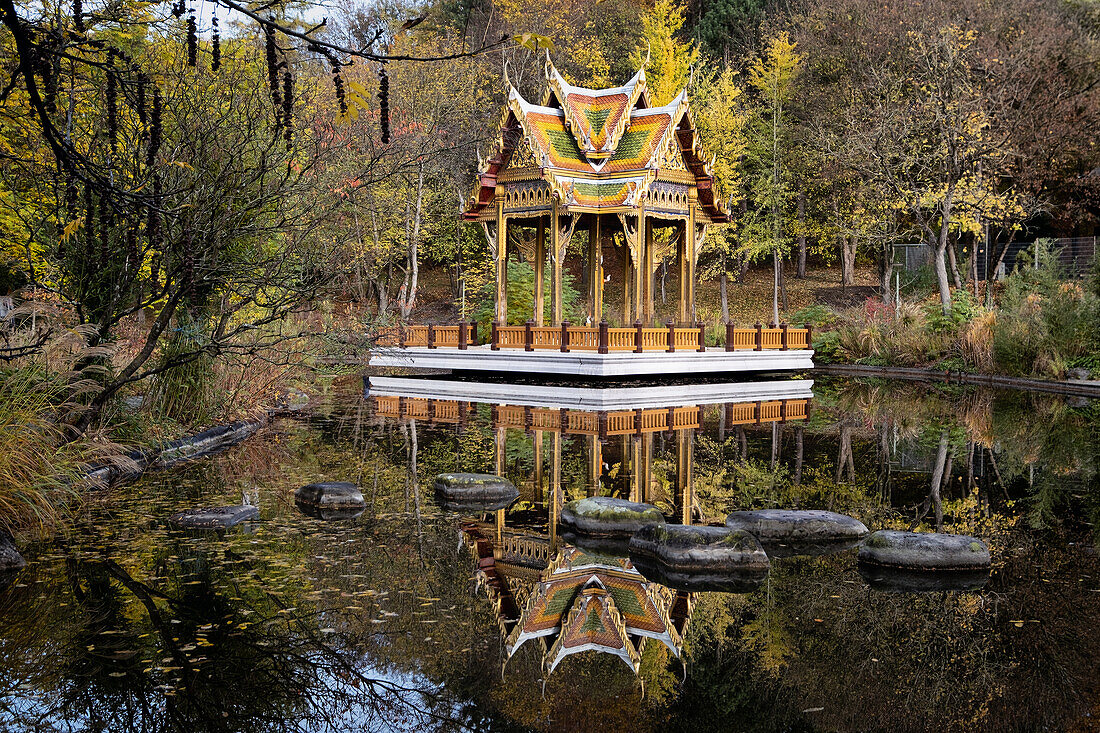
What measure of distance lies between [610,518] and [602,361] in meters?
14.8

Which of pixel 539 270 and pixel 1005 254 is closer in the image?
pixel 539 270

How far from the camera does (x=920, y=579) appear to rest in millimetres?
7508

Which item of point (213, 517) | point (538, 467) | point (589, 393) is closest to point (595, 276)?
point (589, 393)

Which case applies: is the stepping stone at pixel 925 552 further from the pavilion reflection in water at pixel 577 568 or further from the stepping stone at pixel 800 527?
the pavilion reflection in water at pixel 577 568

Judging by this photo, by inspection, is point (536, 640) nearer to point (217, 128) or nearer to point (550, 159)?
point (217, 128)

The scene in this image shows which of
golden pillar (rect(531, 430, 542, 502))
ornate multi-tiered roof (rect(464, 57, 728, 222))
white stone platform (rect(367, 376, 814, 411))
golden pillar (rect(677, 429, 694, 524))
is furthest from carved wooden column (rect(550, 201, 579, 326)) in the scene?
golden pillar (rect(531, 430, 542, 502))

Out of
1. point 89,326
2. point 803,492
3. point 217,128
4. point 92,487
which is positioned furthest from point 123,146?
point 803,492

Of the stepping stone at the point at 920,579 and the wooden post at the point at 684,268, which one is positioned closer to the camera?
the stepping stone at the point at 920,579

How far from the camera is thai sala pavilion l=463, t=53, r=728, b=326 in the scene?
2677 cm

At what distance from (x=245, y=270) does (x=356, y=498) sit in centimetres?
339

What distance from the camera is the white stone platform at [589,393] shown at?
20.4m

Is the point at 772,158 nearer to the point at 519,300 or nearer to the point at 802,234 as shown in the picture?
the point at 802,234

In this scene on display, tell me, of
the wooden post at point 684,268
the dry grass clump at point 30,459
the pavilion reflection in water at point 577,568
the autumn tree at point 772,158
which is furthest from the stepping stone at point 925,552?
the autumn tree at point 772,158

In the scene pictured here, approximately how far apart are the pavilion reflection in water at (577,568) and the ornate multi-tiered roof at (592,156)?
38.0 feet
